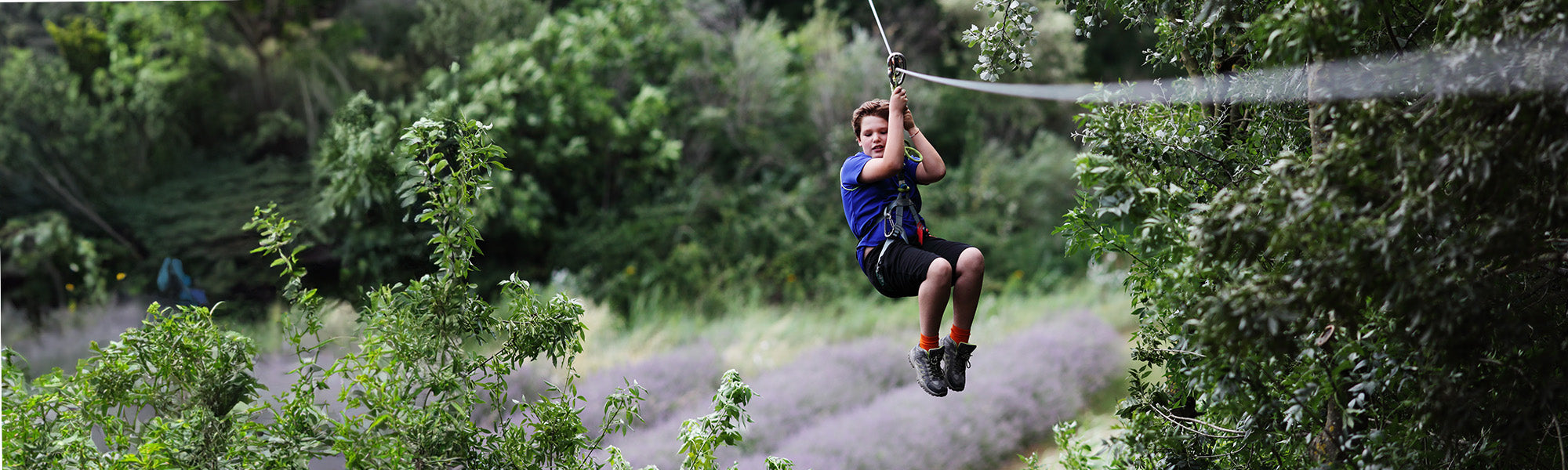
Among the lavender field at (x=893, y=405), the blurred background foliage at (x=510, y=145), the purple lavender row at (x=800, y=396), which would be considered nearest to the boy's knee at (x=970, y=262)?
the purple lavender row at (x=800, y=396)

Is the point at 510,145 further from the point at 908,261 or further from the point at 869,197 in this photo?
the point at 908,261

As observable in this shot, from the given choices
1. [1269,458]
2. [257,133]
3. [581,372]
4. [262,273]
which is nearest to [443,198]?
[1269,458]

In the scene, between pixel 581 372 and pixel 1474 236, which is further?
pixel 581 372

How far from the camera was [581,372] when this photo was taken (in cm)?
732

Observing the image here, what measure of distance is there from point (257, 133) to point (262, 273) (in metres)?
1.65

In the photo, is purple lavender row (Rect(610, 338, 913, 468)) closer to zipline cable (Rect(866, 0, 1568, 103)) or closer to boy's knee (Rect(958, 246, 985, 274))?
boy's knee (Rect(958, 246, 985, 274))

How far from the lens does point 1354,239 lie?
2.03 meters

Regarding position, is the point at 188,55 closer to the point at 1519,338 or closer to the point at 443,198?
the point at 443,198

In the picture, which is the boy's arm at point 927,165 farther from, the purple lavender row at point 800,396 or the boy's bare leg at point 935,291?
the purple lavender row at point 800,396

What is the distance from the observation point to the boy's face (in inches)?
118

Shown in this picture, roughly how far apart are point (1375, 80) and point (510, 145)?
6897mm

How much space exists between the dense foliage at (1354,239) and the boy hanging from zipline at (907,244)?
1.42ft

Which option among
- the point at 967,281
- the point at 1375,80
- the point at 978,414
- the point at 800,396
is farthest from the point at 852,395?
the point at 1375,80

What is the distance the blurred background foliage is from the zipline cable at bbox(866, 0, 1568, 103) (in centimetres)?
409
